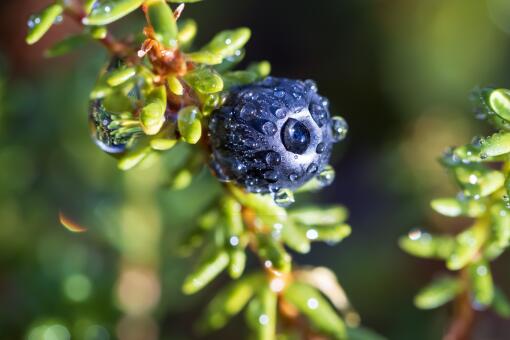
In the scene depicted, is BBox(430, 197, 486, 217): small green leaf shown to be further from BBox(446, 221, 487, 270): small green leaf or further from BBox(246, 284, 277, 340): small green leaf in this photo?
BBox(246, 284, 277, 340): small green leaf

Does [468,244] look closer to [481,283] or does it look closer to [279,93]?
[481,283]

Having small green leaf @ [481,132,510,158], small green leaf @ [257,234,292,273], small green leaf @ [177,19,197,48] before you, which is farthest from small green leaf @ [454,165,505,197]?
small green leaf @ [177,19,197,48]

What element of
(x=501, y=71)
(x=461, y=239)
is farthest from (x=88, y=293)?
(x=501, y=71)

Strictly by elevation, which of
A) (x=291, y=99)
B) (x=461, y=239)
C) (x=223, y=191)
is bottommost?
(x=461, y=239)

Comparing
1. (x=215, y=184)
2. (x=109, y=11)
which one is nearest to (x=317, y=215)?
(x=215, y=184)

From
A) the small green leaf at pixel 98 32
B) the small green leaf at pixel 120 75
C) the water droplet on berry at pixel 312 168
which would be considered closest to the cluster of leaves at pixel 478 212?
the water droplet on berry at pixel 312 168

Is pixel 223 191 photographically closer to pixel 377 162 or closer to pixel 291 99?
pixel 291 99
